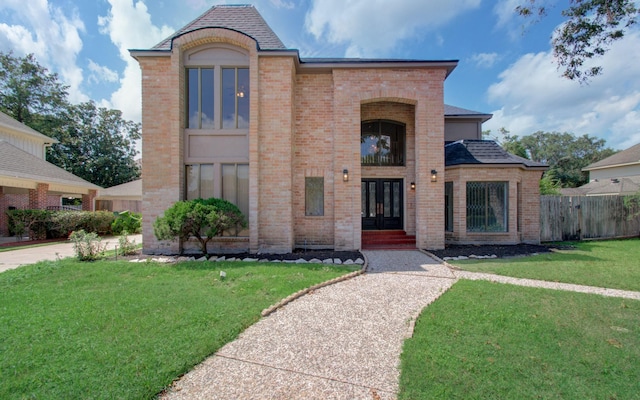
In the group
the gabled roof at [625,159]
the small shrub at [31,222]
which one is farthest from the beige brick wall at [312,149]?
the gabled roof at [625,159]

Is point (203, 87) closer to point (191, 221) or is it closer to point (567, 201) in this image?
point (191, 221)

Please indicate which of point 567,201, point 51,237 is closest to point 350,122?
point 567,201

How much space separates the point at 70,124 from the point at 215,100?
2956cm

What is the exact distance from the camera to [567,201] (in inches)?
503

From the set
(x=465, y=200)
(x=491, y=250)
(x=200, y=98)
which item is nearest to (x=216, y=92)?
(x=200, y=98)

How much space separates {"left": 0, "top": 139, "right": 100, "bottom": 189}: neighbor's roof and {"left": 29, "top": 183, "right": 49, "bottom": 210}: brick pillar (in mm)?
507

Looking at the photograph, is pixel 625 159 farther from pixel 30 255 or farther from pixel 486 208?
pixel 30 255

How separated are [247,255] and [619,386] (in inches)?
327

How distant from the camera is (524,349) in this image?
3.38 m

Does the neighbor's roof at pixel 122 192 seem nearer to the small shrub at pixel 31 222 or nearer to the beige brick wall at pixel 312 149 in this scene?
the small shrub at pixel 31 222

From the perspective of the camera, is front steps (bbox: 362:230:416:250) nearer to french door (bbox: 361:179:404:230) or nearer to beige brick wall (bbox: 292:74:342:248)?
french door (bbox: 361:179:404:230)

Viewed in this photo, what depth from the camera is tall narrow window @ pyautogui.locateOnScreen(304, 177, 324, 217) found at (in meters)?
10.5

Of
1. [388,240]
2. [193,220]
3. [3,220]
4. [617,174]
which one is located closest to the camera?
[193,220]

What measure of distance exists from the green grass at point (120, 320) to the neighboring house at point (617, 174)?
29.4 m
